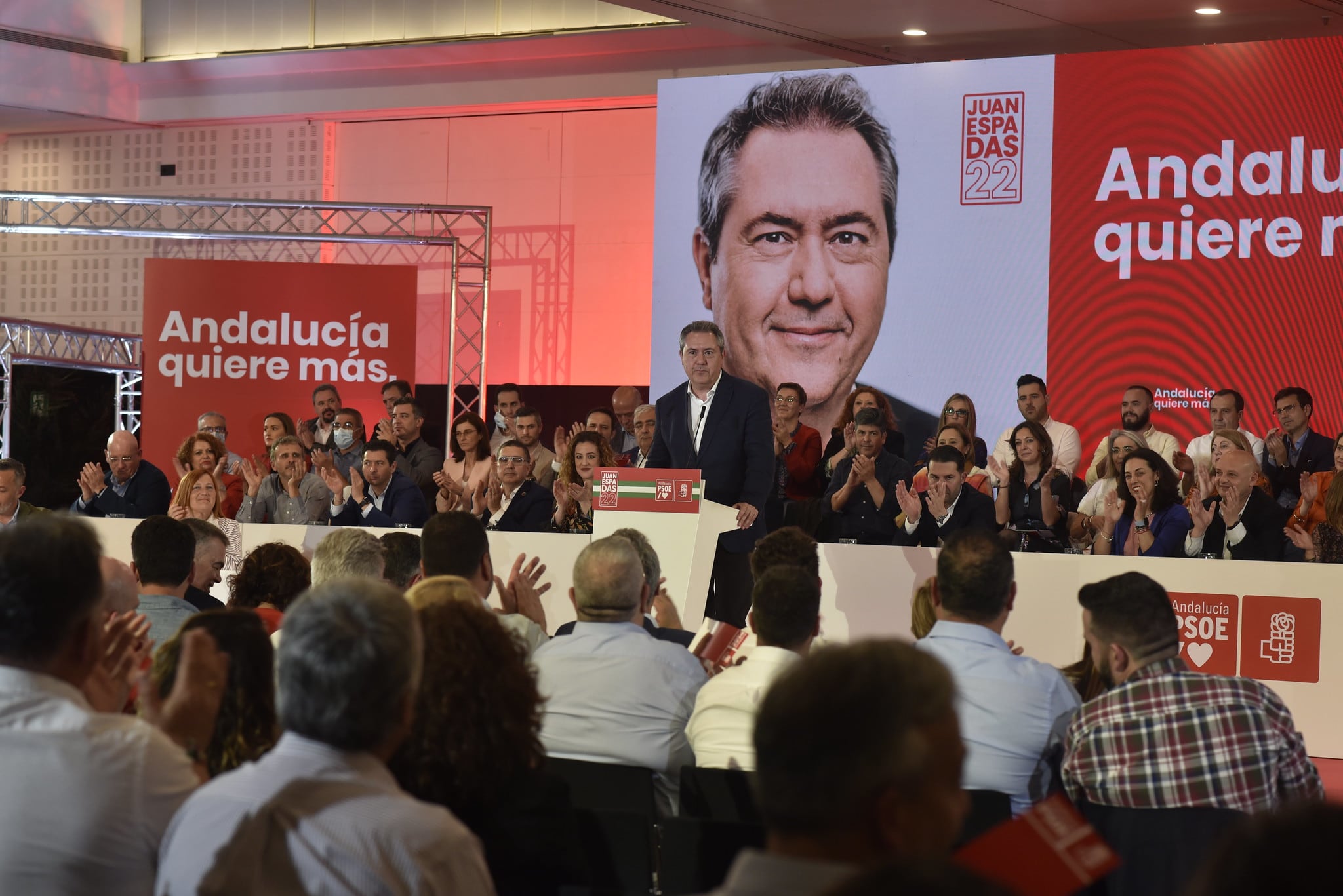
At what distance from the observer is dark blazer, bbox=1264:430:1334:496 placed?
25.0 ft

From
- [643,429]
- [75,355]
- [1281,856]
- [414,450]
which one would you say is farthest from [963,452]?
[75,355]

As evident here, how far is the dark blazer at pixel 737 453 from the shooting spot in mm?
5973

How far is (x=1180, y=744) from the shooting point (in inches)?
100

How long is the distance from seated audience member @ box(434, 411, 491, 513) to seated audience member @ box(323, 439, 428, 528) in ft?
0.75

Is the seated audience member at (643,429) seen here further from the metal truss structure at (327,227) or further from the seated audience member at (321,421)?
the metal truss structure at (327,227)

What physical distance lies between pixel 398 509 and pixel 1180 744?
17.6 feet

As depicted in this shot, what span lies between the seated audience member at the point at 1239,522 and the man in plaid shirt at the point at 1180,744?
3730mm

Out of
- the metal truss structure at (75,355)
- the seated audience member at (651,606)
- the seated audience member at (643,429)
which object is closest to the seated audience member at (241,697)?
the seated audience member at (651,606)

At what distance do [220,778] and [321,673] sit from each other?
0.59 feet

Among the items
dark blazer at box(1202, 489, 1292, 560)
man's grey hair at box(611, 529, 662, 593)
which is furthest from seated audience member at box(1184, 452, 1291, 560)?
man's grey hair at box(611, 529, 662, 593)

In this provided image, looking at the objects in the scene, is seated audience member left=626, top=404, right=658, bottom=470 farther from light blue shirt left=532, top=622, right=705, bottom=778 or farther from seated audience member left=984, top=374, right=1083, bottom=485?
light blue shirt left=532, top=622, right=705, bottom=778

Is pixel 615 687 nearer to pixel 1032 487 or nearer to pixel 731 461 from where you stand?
pixel 731 461

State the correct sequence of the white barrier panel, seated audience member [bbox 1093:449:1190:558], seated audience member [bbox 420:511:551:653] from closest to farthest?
seated audience member [bbox 420:511:551:653], the white barrier panel, seated audience member [bbox 1093:449:1190:558]

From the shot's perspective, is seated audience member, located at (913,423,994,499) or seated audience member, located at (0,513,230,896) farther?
seated audience member, located at (913,423,994,499)
